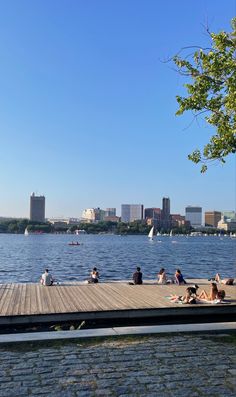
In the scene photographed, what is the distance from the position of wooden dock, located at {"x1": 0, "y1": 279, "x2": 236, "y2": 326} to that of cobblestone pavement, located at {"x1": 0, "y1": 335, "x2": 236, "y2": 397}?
691 centimetres

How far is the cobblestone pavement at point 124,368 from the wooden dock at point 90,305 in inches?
272

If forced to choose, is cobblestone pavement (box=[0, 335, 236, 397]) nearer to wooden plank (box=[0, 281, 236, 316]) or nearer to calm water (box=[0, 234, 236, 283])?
wooden plank (box=[0, 281, 236, 316])

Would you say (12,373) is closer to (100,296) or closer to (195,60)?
(195,60)

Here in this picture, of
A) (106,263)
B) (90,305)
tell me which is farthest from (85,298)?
(106,263)

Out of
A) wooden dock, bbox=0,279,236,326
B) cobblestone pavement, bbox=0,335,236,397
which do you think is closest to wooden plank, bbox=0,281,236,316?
wooden dock, bbox=0,279,236,326

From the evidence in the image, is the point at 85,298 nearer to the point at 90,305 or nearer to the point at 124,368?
the point at 90,305

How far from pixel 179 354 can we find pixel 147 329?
1865 millimetres

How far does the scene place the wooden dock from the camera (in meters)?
15.5

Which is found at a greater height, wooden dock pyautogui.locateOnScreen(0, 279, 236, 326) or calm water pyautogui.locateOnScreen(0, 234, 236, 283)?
wooden dock pyautogui.locateOnScreen(0, 279, 236, 326)

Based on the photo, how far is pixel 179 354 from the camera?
26.3ft

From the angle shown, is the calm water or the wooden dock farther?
the calm water

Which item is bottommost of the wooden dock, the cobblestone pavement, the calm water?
the calm water

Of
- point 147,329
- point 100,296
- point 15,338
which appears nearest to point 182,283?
point 100,296

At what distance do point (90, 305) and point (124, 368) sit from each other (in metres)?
9.94
